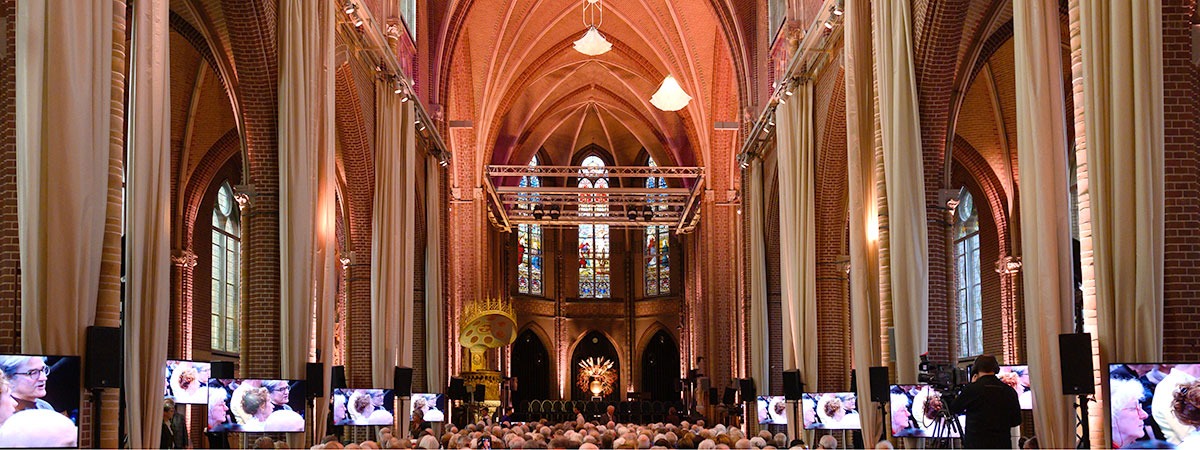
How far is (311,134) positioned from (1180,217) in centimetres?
988

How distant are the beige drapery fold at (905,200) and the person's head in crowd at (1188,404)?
18.6 ft

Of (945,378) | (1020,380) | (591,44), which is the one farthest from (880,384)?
(591,44)

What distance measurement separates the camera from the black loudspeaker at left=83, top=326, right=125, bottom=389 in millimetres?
8695

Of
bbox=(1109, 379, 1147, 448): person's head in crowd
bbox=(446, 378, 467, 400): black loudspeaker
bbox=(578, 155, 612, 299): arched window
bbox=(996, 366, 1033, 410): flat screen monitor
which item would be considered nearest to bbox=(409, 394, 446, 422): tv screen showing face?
bbox=(446, 378, 467, 400): black loudspeaker

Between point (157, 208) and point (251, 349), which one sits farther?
point (251, 349)

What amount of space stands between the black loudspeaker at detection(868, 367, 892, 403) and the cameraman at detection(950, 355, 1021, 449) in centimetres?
461

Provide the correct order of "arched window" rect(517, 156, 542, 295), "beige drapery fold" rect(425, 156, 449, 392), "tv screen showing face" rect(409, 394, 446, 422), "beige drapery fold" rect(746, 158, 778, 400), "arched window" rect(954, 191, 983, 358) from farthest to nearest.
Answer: "arched window" rect(517, 156, 542, 295) < "arched window" rect(954, 191, 983, 358) < "beige drapery fold" rect(425, 156, 449, 392) < "beige drapery fold" rect(746, 158, 778, 400) < "tv screen showing face" rect(409, 394, 446, 422)

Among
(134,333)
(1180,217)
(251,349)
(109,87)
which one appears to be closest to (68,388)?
(134,333)

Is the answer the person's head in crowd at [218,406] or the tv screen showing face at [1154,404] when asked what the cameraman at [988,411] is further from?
the person's head in crowd at [218,406]

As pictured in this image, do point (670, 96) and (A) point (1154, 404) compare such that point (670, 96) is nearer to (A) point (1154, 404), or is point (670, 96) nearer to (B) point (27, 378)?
(A) point (1154, 404)

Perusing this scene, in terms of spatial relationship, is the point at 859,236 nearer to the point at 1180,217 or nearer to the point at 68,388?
the point at 1180,217

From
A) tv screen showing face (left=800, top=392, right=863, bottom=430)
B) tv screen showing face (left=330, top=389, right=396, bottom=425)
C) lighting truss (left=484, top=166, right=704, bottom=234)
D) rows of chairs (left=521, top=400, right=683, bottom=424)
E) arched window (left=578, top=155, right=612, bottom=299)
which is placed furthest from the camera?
arched window (left=578, top=155, right=612, bottom=299)

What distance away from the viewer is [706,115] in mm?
33875

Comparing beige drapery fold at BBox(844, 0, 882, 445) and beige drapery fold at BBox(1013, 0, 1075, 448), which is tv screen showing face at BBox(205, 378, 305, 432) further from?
beige drapery fold at BBox(1013, 0, 1075, 448)
